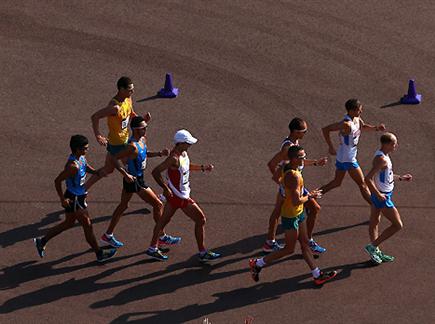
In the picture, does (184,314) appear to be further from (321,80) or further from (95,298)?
(321,80)

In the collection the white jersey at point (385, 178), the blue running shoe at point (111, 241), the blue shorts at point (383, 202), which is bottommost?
the blue running shoe at point (111, 241)

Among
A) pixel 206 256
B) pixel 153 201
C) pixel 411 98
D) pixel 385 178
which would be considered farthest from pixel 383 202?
pixel 411 98

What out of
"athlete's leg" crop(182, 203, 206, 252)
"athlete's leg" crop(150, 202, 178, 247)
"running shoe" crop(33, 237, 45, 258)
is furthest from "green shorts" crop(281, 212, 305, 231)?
"running shoe" crop(33, 237, 45, 258)

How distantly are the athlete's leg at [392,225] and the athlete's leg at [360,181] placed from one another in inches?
49.2

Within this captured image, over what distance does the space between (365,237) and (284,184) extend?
2.42m

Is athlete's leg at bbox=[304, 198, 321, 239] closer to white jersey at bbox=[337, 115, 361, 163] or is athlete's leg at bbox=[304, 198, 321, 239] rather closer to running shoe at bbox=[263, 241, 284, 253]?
running shoe at bbox=[263, 241, 284, 253]

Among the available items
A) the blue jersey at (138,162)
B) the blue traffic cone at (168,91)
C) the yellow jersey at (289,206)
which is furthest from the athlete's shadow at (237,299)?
the blue traffic cone at (168,91)

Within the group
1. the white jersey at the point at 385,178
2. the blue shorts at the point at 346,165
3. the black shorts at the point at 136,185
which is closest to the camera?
the white jersey at the point at 385,178

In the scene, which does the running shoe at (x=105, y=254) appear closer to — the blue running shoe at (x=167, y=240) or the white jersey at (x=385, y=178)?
the blue running shoe at (x=167, y=240)

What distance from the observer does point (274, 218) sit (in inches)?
703

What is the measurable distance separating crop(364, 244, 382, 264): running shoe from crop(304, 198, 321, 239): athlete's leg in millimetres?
924

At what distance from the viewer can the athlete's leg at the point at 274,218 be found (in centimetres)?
1770

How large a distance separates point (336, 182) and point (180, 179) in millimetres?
3056

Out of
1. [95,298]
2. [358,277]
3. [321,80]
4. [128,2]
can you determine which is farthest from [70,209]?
[128,2]
